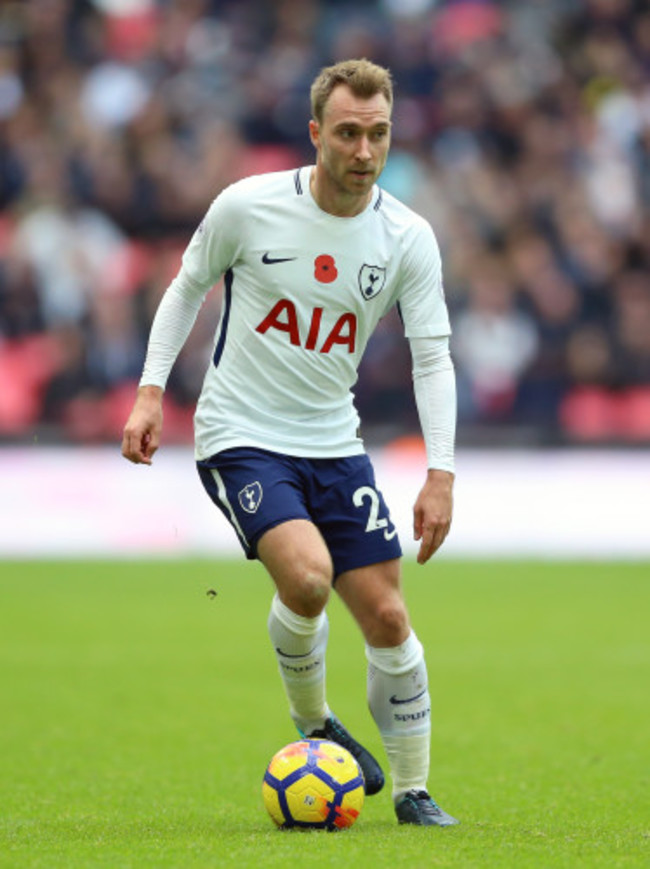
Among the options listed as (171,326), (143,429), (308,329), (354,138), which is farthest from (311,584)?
(354,138)

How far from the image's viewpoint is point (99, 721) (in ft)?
26.6

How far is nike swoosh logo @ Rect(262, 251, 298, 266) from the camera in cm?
578

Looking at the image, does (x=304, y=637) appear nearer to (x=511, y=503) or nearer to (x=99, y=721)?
(x=99, y=721)

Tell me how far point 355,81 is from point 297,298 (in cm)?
76

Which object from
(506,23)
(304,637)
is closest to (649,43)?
(506,23)

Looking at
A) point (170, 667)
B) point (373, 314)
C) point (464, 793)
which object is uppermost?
point (373, 314)

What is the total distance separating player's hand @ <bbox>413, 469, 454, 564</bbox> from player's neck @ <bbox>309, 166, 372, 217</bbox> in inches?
38.9

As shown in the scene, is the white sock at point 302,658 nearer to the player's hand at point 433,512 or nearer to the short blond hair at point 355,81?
the player's hand at point 433,512

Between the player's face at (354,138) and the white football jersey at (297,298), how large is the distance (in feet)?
0.71

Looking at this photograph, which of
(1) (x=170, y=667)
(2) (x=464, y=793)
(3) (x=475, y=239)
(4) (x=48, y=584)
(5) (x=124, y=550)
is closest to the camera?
(2) (x=464, y=793)

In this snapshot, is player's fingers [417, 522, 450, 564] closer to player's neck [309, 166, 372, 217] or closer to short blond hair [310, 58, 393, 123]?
player's neck [309, 166, 372, 217]

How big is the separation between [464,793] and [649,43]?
562 inches

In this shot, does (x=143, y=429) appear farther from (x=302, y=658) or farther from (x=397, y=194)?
(x=397, y=194)

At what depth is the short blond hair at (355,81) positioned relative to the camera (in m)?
5.57
